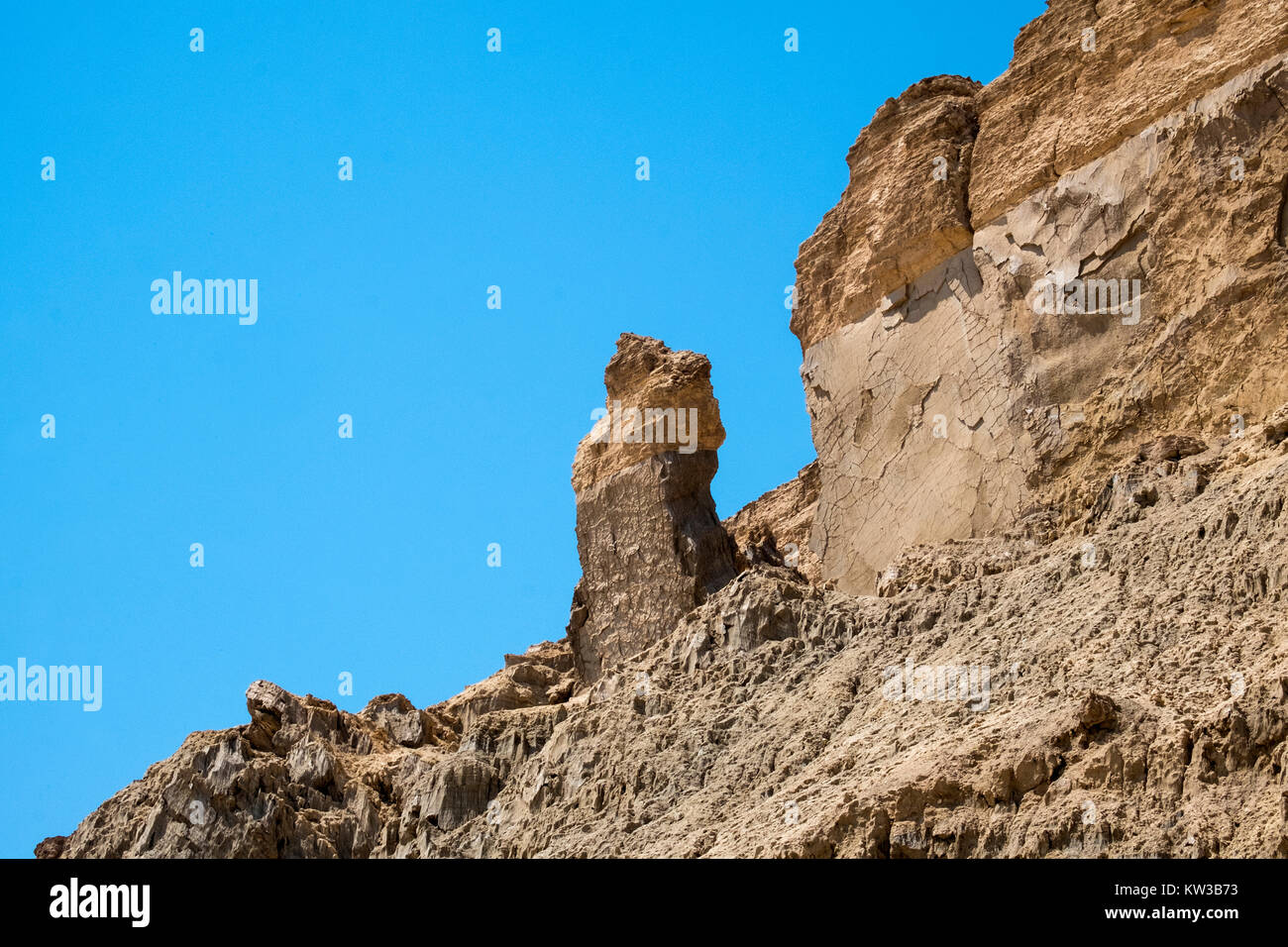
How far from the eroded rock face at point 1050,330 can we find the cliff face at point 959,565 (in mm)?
41

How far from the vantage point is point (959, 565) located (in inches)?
789

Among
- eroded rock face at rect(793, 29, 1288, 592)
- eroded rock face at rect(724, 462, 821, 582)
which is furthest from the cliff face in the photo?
eroded rock face at rect(724, 462, 821, 582)

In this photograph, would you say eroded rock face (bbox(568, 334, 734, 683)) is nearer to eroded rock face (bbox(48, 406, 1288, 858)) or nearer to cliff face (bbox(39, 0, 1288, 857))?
cliff face (bbox(39, 0, 1288, 857))

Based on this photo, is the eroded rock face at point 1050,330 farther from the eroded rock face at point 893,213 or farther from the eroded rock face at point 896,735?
the eroded rock face at point 896,735

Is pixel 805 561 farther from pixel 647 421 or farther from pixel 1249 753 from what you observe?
pixel 1249 753

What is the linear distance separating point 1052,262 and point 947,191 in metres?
2.32

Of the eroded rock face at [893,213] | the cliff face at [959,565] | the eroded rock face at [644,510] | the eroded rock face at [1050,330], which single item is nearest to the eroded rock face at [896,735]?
the cliff face at [959,565]

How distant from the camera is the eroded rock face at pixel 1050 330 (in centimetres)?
1917

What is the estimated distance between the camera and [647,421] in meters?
25.0

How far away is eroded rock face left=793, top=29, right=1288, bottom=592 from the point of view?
1917 centimetres

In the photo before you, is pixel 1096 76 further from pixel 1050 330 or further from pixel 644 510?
pixel 644 510

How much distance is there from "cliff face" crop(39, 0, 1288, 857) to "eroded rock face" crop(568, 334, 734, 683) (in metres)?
0.05

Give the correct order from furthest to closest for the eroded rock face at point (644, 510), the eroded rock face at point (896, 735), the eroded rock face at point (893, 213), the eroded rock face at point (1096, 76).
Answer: the eroded rock face at point (644, 510)
the eroded rock face at point (893, 213)
the eroded rock face at point (1096, 76)
the eroded rock face at point (896, 735)
